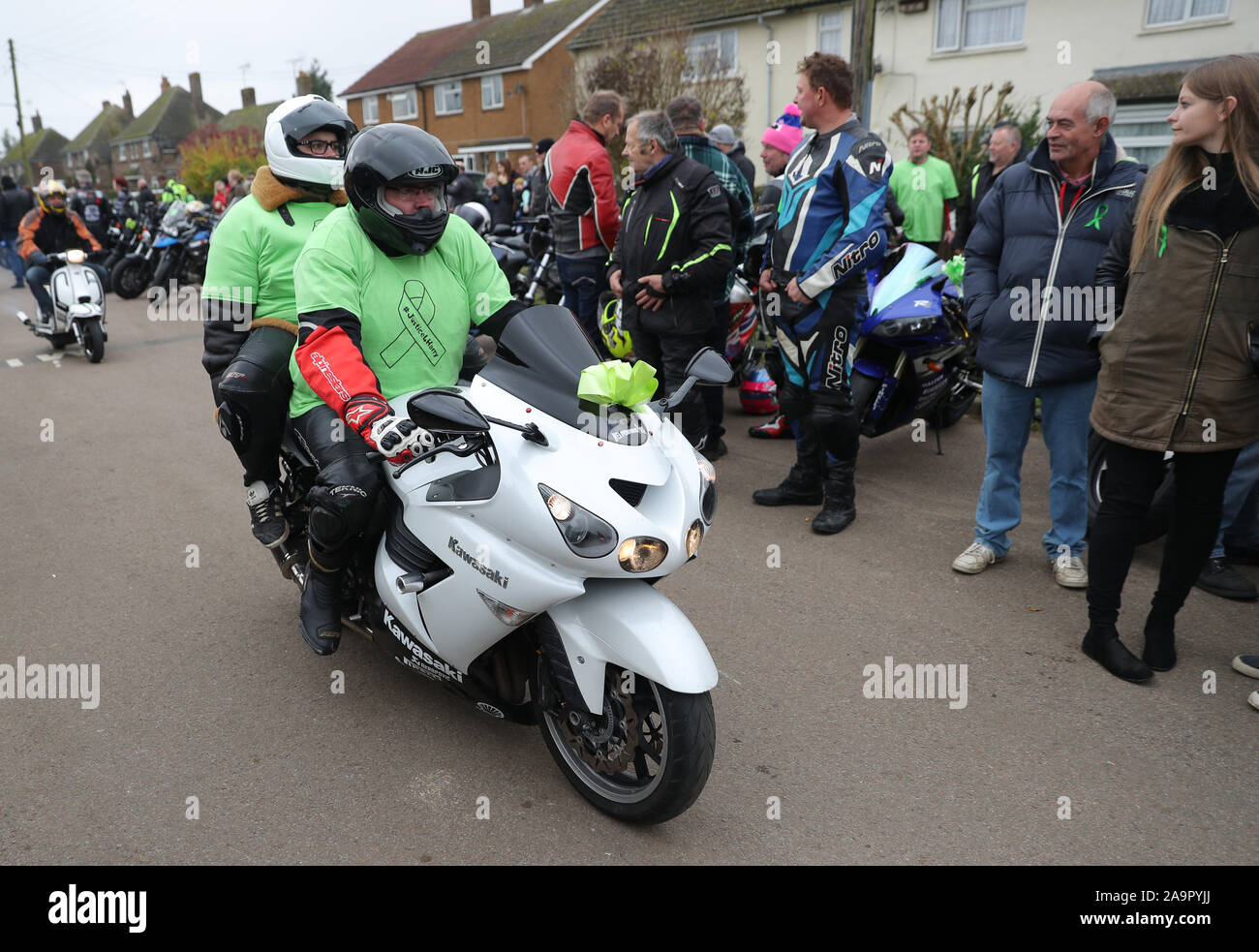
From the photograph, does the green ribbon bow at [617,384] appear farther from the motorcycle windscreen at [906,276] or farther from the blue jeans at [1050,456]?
the motorcycle windscreen at [906,276]

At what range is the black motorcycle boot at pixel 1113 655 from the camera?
3.64 metres

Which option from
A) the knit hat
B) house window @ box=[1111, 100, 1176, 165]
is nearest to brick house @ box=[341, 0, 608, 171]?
house window @ box=[1111, 100, 1176, 165]

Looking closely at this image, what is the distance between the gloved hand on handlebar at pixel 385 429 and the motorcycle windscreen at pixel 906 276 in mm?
3716

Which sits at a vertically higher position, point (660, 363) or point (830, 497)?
point (660, 363)

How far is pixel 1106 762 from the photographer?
124 inches

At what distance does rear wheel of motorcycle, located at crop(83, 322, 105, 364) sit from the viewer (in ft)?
33.9

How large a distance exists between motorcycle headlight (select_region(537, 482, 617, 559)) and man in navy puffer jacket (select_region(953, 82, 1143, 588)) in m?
2.53

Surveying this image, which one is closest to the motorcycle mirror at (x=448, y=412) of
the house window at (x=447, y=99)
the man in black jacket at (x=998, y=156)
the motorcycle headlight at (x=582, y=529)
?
the motorcycle headlight at (x=582, y=529)

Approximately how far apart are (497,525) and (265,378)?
1429 mm

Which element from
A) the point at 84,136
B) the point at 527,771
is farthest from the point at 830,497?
the point at 84,136

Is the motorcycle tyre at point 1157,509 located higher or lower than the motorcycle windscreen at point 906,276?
lower
